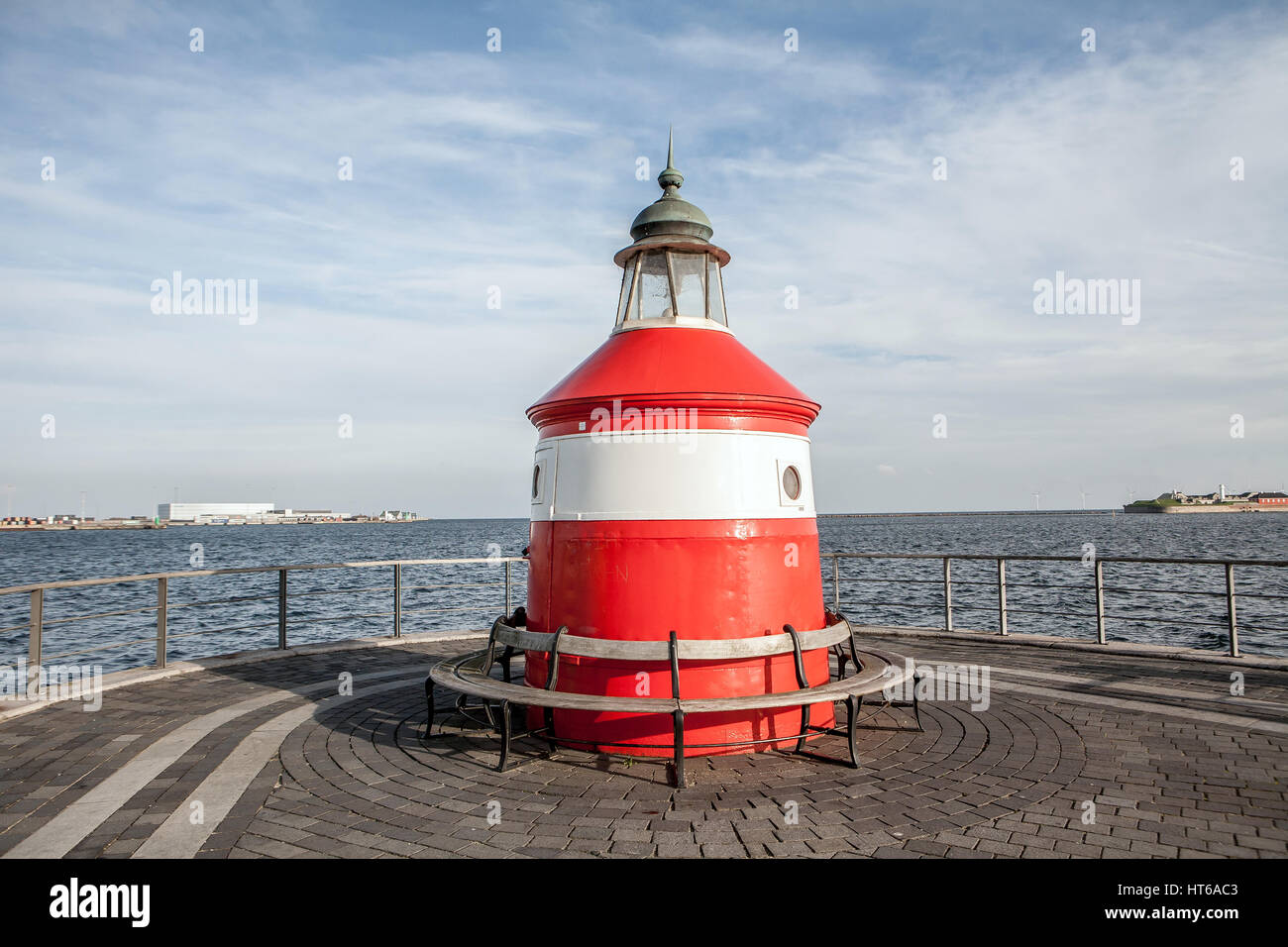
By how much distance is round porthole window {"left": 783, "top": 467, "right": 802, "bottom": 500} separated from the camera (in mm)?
6918

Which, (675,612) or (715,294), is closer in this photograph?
(675,612)

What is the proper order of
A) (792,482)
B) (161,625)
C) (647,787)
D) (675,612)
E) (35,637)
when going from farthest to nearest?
1. (161,625)
2. (35,637)
3. (792,482)
4. (675,612)
5. (647,787)

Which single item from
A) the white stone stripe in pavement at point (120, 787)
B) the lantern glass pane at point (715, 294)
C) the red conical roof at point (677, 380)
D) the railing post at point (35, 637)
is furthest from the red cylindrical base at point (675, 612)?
the railing post at point (35, 637)

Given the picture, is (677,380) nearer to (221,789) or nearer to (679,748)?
(679,748)

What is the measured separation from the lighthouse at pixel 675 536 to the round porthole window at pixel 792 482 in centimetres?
2

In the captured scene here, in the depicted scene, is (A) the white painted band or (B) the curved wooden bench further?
(A) the white painted band

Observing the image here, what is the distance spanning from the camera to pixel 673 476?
650 cm

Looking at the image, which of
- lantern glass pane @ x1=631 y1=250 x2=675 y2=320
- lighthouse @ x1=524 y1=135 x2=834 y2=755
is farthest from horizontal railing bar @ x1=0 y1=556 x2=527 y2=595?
lantern glass pane @ x1=631 y1=250 x2=675 y2=320

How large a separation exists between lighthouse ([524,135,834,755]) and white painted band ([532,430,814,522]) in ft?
0.04

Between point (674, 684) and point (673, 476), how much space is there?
1.66 metres

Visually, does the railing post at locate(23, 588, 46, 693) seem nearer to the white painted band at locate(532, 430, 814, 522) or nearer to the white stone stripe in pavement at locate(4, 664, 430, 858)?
the white stone stripe in pavement at locate(4, 664, 430, 858)

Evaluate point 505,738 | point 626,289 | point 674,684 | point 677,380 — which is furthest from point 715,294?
point 505,738

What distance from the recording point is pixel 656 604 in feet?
21.0
